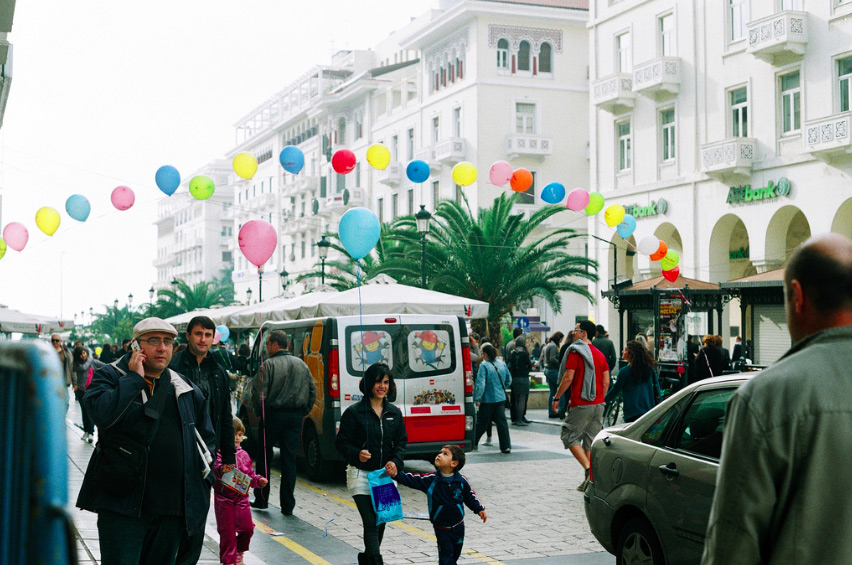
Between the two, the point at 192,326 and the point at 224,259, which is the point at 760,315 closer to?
the point at 192,326

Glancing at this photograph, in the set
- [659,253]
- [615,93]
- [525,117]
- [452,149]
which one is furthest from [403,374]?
[525,117]

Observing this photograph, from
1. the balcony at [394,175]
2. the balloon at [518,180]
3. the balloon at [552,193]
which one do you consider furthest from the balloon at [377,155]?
the balcony at [394,175]

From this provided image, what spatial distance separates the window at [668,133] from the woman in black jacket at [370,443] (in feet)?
97.2

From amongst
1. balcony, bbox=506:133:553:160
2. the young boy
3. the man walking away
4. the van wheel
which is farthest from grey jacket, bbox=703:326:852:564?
balcony, bbox=506:133:553:160

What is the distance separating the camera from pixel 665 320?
2230cm

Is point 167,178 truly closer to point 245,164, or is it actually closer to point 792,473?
point 245,164

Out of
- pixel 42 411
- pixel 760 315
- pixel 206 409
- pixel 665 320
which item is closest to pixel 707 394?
pixel 206 409

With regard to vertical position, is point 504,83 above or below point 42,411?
above

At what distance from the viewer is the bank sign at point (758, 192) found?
99.7 ft

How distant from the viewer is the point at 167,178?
Result: 18703 mm

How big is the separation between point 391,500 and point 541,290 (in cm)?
2831

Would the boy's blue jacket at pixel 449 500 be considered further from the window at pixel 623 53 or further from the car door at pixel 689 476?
the window at pixel 623 53

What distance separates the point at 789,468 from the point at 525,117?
5062cm

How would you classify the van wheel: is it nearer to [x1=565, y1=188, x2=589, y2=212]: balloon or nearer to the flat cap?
the flat cap
